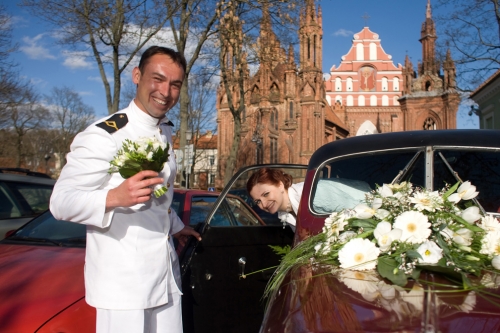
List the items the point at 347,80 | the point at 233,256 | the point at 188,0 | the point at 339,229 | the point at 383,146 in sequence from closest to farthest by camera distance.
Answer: the point at 339,229 < the point at 383,146 < the point at 233,256 < the point at 188,0 < the point at 347,80

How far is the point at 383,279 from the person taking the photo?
216 centimetres

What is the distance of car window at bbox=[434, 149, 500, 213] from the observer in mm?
3117

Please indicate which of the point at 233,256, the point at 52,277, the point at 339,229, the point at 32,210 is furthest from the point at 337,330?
the point at 32,210

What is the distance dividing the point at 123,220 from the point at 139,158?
39 centimetres

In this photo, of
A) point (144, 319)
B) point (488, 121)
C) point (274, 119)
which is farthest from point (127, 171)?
point (274, 119)

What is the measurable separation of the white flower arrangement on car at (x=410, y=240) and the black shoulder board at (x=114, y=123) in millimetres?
1193

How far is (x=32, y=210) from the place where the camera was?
708cm

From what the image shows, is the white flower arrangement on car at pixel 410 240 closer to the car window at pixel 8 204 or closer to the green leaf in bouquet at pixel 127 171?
the green leaf in bouquet at pixel 127 171

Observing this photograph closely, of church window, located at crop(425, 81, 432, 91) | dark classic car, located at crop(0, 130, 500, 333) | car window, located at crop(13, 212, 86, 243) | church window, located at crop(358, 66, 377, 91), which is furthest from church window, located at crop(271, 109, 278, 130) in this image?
dark classic car, located at crop(0, 130, 500, 333)

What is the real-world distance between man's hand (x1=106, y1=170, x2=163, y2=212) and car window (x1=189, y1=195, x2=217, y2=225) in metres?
2.98

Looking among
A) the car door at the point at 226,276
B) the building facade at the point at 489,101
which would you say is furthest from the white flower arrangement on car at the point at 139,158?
the building facade at the point at 489,101

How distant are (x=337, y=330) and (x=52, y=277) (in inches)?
99.1

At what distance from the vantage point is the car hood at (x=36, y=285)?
306 centimetres

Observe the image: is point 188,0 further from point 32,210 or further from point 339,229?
point 339,229
